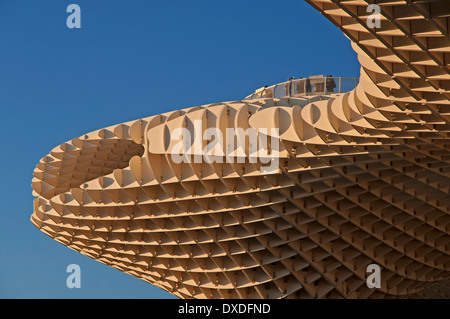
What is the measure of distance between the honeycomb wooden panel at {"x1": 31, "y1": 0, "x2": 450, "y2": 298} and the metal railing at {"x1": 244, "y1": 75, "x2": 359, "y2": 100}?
3.64 ft

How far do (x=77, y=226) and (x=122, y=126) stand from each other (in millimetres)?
7989

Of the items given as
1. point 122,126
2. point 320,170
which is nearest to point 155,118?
point 122,126

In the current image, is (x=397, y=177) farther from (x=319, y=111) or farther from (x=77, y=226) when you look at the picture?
(x=77, y=226)

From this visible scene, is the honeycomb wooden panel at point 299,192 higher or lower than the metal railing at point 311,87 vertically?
lower

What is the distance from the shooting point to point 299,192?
102ft

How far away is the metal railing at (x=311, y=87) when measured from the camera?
37.2 meters

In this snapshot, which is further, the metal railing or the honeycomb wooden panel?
the metal railing

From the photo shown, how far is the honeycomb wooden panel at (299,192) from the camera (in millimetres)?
20922

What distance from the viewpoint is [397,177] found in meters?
30.4

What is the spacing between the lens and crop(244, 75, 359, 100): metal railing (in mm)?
37250

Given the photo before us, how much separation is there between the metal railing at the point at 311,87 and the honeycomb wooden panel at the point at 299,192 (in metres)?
1.11

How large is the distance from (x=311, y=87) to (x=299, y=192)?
33.7 ft

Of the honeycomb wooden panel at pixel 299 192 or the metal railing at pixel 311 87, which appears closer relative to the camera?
the honeycomb wooden panel at pixel 299 192

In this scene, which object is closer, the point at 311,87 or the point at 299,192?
the point at 299,192
